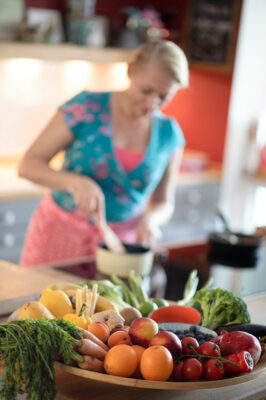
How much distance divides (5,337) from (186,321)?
1.59 ft

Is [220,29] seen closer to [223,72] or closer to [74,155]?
[223,72]

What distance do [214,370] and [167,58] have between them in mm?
1292

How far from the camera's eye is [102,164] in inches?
98.6

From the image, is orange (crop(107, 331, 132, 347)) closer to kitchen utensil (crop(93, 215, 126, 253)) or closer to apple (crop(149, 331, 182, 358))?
apple (crop(149, 331, 182, 358))

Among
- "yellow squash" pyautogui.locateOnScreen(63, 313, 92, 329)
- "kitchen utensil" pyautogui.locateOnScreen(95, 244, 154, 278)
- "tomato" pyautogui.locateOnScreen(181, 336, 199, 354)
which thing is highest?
"tomato" pyautogui.locateOnScreen(181, 336, 199, 354)

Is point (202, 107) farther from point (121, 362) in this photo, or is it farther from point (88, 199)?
point (121, 362)

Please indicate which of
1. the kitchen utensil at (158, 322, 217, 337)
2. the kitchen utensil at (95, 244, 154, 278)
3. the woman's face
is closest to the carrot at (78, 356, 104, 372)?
the kitchen utensil at (158, 322, 217, 337)

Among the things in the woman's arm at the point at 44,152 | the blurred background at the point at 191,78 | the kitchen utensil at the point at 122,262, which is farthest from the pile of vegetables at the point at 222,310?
the blurred background at the point at 191,78

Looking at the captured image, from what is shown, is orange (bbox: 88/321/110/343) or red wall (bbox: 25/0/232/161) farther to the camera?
red wall (bbox: 25/0/232/161)

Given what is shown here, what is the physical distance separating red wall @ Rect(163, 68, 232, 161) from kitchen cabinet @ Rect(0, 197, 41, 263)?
169 cm

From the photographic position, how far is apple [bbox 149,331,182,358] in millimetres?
1212

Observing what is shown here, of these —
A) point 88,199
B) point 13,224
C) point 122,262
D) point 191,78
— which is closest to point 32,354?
point 122,262

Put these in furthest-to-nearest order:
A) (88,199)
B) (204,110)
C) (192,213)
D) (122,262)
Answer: (204,110) → (192,213) → (88,199) → (122,262)

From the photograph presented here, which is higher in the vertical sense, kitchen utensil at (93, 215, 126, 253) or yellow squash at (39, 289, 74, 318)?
yellow squash at (39, 289, 74, 318)
